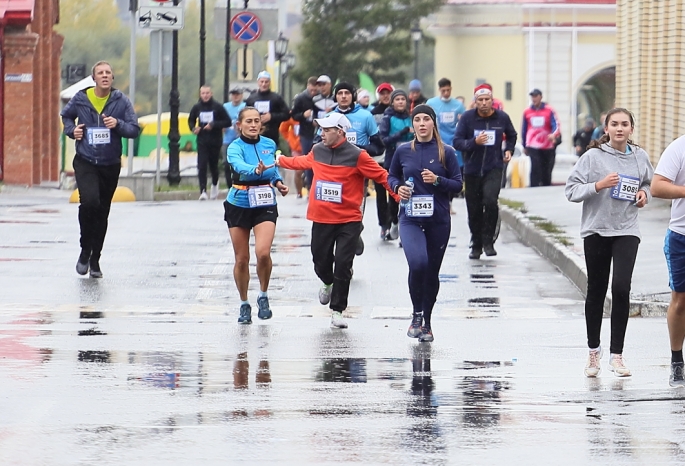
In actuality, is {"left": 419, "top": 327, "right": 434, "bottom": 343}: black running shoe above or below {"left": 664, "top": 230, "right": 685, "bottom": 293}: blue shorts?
below

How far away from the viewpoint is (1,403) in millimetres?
9281

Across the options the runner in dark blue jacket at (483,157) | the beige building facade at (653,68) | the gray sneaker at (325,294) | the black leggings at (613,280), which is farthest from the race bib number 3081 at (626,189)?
the beige building facade at (653,68)

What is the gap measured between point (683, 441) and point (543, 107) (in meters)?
22.7

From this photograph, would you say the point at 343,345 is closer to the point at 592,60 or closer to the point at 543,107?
the point at 543,107

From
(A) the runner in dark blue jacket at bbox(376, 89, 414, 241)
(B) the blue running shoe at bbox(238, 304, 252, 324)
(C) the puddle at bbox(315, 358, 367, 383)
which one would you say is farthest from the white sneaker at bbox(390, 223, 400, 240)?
(C) the puddle at bbox(315, 358, 367, 383)

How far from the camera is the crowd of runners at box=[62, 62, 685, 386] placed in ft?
35.3

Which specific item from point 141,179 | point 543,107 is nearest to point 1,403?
point 141,179

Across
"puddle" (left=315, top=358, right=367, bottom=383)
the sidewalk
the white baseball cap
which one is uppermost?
the white baseball cap

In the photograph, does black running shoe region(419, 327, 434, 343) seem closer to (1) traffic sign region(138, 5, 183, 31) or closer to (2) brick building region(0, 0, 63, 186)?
(1) traffic sign region(138, 5, 183, 31)

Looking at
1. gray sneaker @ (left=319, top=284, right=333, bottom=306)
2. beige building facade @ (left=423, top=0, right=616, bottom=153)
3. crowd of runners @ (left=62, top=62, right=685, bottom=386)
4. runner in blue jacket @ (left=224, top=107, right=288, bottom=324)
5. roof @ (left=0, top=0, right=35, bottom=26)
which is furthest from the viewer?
beige building facade @ (left=423, top=0, right=616, bottom=153)

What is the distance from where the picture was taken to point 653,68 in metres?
31.3

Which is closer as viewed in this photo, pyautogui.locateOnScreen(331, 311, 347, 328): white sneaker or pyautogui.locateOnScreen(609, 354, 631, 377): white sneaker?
pyautogui.locateOnScreen(609, 354, 631, 377): white sneaker

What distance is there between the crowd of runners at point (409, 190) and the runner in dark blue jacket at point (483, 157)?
0.02 m

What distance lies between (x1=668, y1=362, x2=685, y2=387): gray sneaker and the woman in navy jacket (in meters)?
2.78
